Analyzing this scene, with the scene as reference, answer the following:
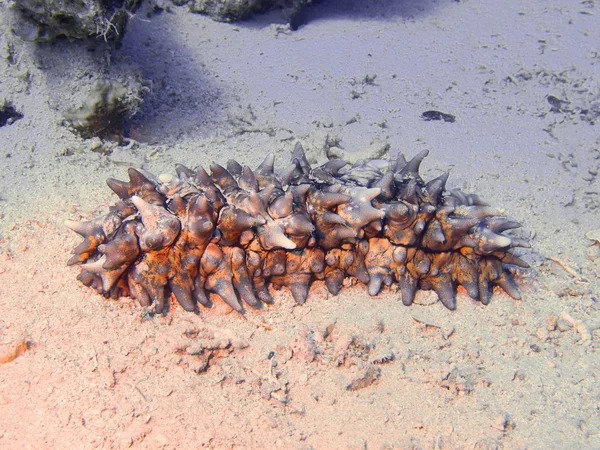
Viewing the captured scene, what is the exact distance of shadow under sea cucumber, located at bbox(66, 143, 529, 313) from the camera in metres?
2.35

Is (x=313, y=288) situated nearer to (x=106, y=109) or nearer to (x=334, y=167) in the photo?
(x=334, y=167)

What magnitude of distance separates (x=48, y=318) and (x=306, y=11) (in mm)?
5215

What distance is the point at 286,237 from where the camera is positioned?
7.85ft

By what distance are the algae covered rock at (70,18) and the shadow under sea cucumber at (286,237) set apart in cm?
143

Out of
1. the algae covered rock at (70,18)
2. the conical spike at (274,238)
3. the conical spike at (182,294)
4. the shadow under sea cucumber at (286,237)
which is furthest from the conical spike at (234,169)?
the algae covered rock at (70,18)

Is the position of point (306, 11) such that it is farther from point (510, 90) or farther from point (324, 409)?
point (324, 409)

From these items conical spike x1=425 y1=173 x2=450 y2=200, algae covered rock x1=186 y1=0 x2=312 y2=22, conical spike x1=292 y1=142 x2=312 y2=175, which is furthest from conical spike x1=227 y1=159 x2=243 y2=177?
algae covered rock x1=186 y1=0 x2=312 y2=22

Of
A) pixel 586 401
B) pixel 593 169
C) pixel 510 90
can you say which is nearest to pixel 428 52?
pixel 510 90

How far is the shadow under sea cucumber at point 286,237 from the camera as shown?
2346mm

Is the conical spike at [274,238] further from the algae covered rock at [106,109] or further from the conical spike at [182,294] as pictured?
the algae covered rock at [106,109]

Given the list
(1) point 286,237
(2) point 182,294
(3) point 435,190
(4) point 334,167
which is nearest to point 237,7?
(4) point 334,167

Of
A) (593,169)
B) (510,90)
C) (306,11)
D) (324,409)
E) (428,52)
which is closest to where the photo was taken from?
(324,409)

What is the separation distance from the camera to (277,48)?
5.28m

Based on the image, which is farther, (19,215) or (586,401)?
(19,215)
